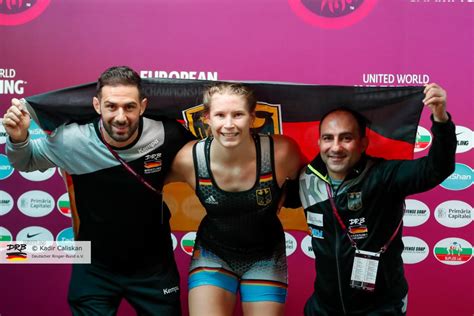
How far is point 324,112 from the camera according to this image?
2.53m

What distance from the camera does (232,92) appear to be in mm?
2359

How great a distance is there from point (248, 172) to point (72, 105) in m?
0.96

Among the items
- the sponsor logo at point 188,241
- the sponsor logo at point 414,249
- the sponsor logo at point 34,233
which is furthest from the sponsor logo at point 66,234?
the sponsor logo at point 414,249

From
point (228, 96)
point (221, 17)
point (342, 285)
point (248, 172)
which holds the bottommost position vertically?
point (342, 285)

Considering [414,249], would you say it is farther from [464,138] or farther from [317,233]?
[317,233]

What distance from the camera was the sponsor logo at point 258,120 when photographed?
102 inches

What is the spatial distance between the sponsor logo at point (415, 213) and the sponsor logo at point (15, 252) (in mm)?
2382

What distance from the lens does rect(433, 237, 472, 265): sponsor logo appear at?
10.2 ft

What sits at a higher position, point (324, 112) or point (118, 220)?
point (324, 112)

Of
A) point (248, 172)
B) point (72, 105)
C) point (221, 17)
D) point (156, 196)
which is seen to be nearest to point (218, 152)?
point (248, 172)

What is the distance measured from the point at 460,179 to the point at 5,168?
2814 millimetres

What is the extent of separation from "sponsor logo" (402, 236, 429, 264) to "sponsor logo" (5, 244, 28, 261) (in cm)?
237

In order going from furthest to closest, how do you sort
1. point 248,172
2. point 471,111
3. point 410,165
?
point 471,111 < point 248,172 < point 410,165

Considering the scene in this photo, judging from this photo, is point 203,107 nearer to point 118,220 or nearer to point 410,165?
point 118,220
